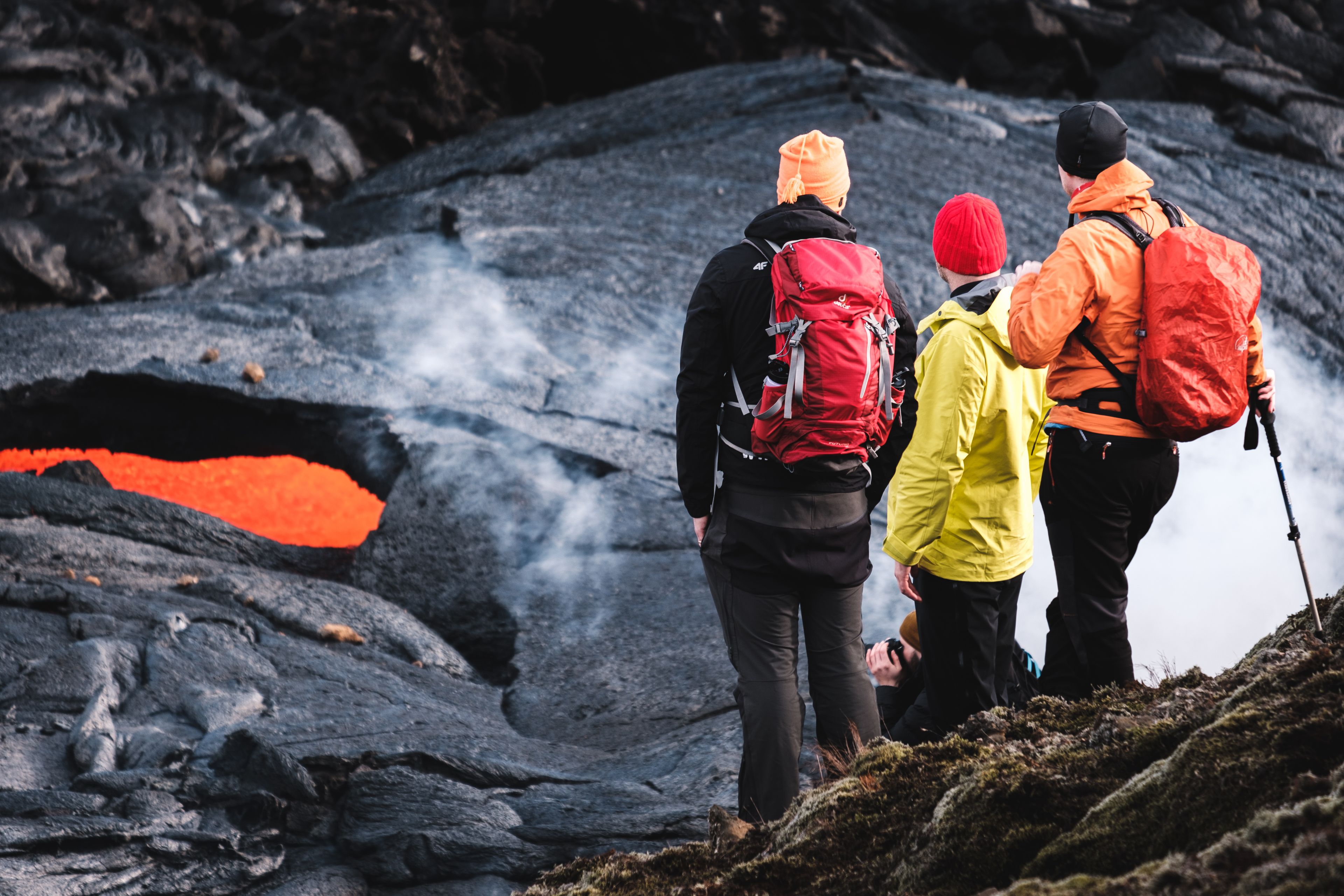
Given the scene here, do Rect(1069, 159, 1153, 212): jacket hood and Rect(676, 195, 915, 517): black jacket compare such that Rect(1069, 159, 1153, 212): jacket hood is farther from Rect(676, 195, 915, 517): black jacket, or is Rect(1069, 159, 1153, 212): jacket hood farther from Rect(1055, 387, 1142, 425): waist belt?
Rect(676, 195, 915, 517): black jacket

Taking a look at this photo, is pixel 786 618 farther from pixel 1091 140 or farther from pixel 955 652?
pixel 1091 140

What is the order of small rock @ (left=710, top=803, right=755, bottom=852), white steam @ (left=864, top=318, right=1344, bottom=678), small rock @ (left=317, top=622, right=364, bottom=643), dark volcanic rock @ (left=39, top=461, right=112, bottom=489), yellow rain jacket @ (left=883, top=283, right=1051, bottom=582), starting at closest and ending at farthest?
small rock @ (left=710, top=803, right=755, bottom=852), yellow rain jacket @ (left=883, top=283, right=1051, bottom=582), small rock @ (left=317, top=622, right=364, bottom=643), white steam @ (left=864, top=318, right=1344, bottom=678), dark volcanic rock @ (left=39, top=461, right=112, bottom=489)

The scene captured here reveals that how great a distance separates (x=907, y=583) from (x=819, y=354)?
41.8 inches

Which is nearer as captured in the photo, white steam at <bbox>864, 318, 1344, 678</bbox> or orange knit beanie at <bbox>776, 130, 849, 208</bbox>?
orange knit beanie at <bbox>776, 130, 849, 208</bbox>

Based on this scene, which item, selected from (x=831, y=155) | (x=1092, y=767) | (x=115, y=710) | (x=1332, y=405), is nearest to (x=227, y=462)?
(x=115, y=710)

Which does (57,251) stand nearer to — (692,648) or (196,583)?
(196,583)

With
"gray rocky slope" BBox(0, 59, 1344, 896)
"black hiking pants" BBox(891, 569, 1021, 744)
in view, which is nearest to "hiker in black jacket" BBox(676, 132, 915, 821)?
"black hiking pants" BBox(891, 569, 1021, 744)

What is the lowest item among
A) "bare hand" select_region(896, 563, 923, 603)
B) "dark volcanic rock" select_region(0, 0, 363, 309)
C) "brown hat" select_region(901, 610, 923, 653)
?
"brown hat" select_region(901, 610, 923, 653)

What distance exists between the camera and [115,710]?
5.12 m

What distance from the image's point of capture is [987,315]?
3.76 meters

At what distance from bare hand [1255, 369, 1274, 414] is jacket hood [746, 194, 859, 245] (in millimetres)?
1583

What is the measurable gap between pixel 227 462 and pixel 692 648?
5.43 m

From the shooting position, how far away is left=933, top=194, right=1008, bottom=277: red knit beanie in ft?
12.5

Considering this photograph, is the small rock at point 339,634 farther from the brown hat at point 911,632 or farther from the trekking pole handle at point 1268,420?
the trekking pole handle at point 1268,420
